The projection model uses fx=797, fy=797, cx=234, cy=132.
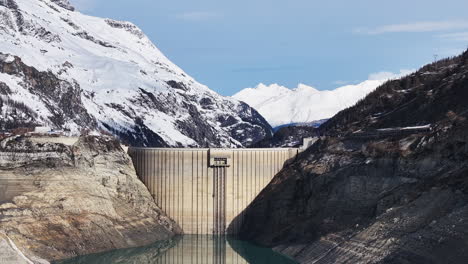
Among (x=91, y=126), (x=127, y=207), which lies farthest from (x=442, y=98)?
(x=91, y=126)

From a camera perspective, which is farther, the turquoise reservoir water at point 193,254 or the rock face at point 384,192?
the turquoise reservoir water at point 193,254

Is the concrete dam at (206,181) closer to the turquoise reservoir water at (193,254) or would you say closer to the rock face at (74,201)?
the rock face at (74,201)

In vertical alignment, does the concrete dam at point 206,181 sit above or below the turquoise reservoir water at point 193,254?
above

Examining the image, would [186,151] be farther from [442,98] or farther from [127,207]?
[442,98]

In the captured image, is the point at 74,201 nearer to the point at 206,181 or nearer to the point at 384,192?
the point at 206,181

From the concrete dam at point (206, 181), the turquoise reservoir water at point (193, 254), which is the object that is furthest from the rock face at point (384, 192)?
the turquoise reservoir water at point (193, 254)

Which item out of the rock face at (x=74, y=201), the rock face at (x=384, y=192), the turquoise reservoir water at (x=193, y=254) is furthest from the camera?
the turquoise reservoir water at (x=193, y=254)

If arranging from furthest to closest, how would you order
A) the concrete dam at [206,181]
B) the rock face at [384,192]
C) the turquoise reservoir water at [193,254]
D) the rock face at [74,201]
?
the concrete dam at [206,181]
the turquoise reservoir water at [193,254]
the rock face at [74,201]
the rock face at [384,192]
